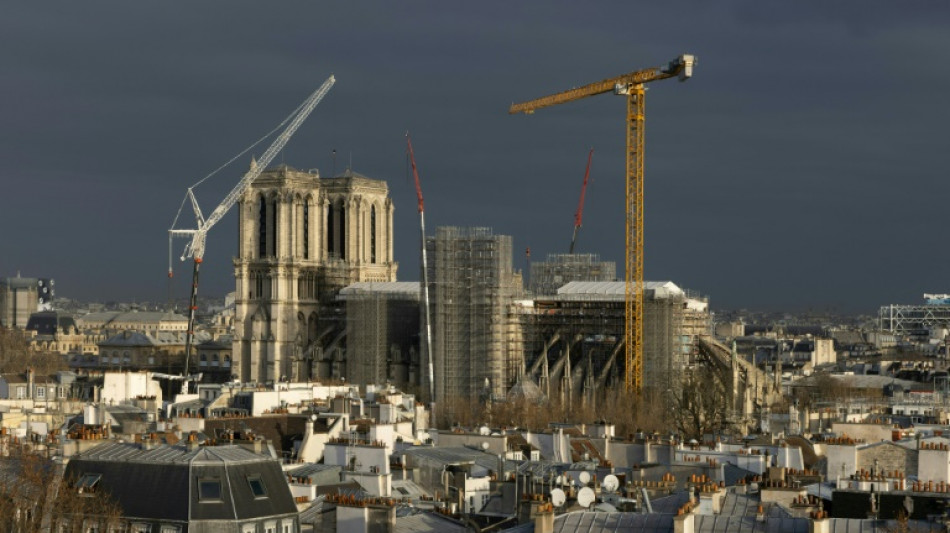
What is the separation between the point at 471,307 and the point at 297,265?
78.0ft

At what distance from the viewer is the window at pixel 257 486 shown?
38.7 meters

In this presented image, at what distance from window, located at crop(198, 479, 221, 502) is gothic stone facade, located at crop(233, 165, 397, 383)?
125m

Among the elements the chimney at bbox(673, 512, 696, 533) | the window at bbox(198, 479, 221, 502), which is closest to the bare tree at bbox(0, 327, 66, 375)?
the window at bbox(198, 479, 221, 502)

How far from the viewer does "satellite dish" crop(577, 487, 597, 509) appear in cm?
4255

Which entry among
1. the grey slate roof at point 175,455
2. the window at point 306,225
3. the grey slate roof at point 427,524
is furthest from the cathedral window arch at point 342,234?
the grey slate roof at point 175,455

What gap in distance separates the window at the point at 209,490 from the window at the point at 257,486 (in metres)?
0.66

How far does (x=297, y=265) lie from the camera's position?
6624 inches

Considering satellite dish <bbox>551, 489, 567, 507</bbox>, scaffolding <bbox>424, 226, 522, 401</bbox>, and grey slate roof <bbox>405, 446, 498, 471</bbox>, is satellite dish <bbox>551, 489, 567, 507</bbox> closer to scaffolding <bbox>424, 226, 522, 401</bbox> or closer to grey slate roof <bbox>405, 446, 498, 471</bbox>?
grey slate roof <bbox>405, 446, 498, 471</bbox>

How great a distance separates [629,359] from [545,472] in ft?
297

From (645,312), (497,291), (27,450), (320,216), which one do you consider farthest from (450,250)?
(27,450)

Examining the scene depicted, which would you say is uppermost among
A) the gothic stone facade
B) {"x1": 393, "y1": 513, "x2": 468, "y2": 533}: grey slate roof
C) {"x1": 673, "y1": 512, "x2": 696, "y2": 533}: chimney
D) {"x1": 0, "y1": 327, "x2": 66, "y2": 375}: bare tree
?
the gothic stone facade

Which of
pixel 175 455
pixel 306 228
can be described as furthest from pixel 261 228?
pixel 175 455

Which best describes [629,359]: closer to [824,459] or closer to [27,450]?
[824,459]

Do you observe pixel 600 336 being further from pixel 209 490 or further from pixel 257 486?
pixel 209 490
